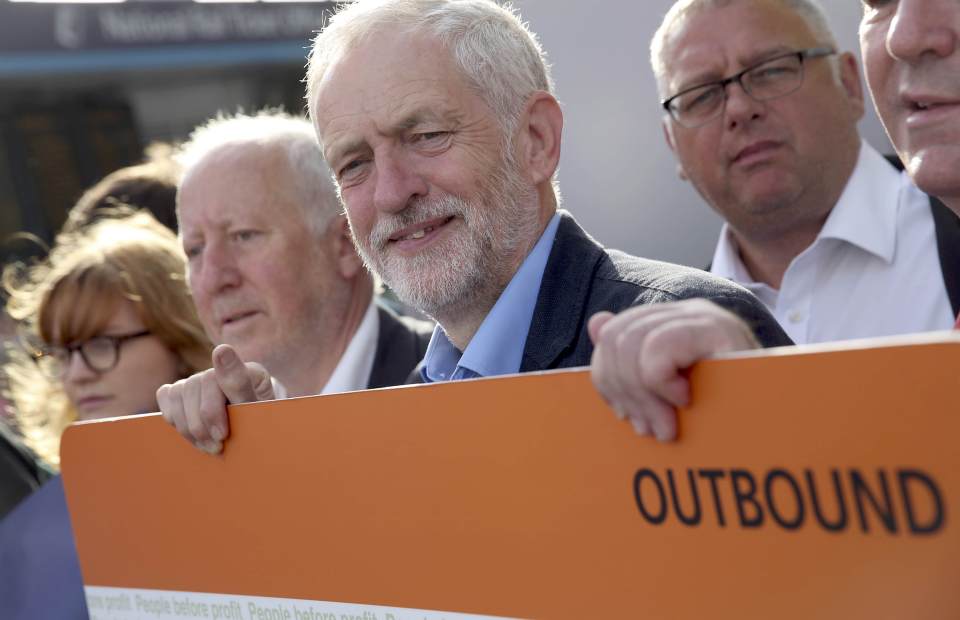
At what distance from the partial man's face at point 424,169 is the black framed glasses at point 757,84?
3.14ft

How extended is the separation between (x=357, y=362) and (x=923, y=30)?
177 centimetres

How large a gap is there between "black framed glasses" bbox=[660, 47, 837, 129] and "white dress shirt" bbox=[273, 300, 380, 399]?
3.53 feet

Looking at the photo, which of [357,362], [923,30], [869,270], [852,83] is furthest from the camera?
[357,362]

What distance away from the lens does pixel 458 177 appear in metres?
1.99

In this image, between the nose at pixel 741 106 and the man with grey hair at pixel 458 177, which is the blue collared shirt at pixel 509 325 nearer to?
the man with grey hair at pixel 458 177

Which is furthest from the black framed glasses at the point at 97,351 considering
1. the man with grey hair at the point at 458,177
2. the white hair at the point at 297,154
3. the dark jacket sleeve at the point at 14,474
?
the man with grey hair at the point at 458,177

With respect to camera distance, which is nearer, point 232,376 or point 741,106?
point 232,376

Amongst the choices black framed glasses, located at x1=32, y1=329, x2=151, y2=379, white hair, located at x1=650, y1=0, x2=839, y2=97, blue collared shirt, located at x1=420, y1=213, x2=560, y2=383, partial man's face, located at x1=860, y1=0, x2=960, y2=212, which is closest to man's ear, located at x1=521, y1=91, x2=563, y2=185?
Answer: blue collared shirt, located at x1=420, y1=213, x2=560, y2=383

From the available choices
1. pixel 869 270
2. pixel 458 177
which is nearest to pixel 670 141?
pixel 869 270

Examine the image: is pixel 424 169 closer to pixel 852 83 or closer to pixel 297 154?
pixel 297 154

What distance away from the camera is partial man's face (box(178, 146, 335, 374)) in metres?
2.92

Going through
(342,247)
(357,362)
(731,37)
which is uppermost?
(731,37)

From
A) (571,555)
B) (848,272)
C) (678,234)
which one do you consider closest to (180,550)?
(571,555)

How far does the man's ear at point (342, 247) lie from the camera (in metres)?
3.06
